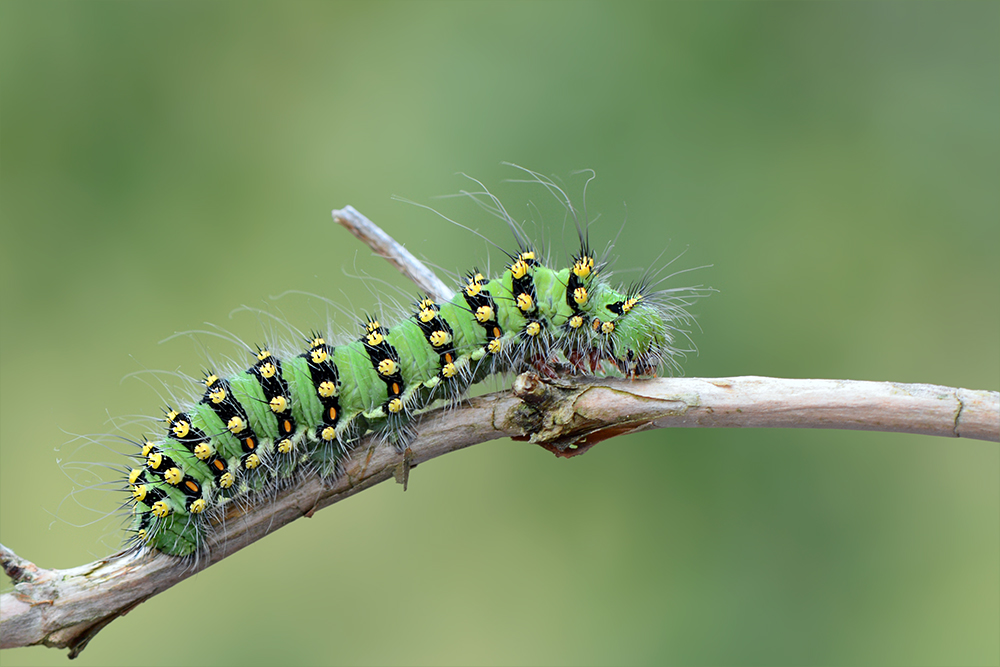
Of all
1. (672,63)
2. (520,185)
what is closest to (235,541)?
(520,185)

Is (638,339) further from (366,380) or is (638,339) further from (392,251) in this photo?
(392,251)

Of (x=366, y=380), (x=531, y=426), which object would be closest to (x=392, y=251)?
(x=366, y=380)

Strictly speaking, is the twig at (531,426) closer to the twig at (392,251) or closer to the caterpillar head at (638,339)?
the caterpillar head at (638,339)

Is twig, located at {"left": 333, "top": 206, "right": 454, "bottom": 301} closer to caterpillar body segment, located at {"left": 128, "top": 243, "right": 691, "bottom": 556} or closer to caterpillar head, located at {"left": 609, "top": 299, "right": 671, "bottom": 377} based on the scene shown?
caterpillar body segment, located at {"left": 128, "top": 243, "right": 691, "bottom": 556}

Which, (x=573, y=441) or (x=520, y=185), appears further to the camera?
(x=520, y=185)

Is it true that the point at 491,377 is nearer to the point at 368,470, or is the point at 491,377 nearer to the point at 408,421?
the point at 408,421

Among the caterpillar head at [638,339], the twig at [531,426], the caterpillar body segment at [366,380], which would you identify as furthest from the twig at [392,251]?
the caterpillar head at [638,339]
